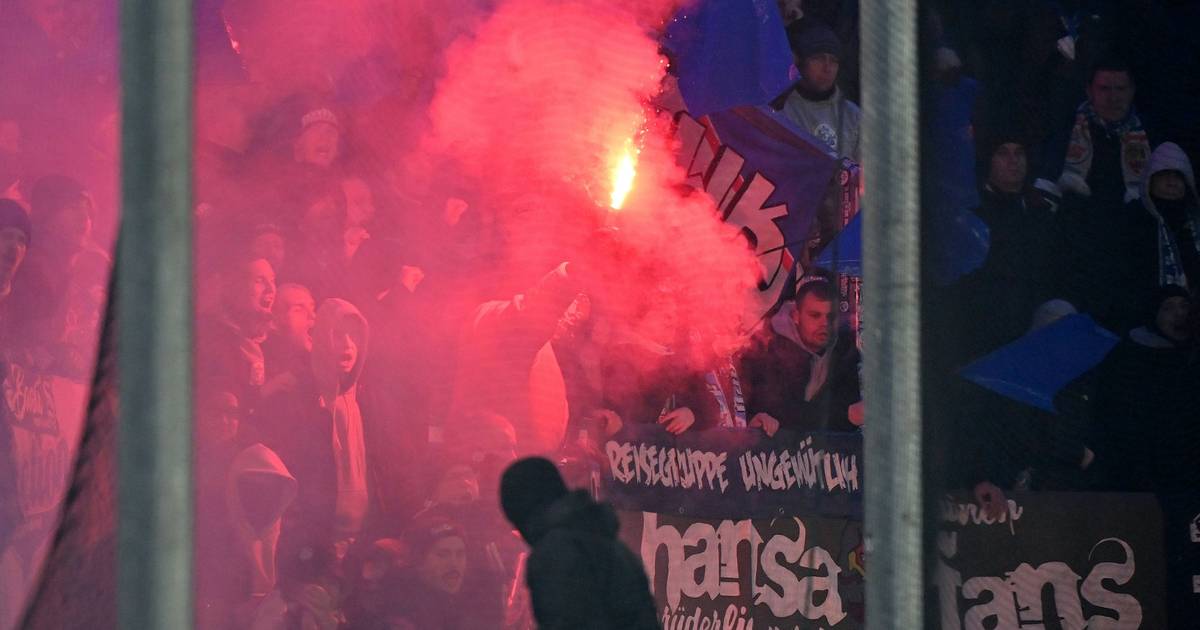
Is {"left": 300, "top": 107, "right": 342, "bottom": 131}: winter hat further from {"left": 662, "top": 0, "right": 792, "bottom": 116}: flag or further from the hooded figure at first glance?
{"left": 662, "top": 0, "right": 792, "bottom": 116}: flag

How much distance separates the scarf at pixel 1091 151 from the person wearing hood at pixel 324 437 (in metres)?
4.22

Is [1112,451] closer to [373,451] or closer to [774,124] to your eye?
[774,124]

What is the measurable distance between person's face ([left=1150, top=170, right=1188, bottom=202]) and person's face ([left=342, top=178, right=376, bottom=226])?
14.6 feet

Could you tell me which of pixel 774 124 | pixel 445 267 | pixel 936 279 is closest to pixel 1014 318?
pixel 936 279

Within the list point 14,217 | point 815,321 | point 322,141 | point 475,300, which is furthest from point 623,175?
point 14,217

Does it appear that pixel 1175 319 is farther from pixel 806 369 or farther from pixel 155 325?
pixel 155 325

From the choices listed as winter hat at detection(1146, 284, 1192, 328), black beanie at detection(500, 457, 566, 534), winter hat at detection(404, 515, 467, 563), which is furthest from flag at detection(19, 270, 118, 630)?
winter hat at detection(1146, 284, 1192, 328)

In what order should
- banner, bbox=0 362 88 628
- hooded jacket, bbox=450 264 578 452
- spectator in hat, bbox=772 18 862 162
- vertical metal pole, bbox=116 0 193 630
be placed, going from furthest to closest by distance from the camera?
banner, bbox=0 362 88 628 → hooded jacket, bbox=450 264 578 452 → spectator in hat, bbox=772 18 862 162 → vertical metal pole, bbox=116 0 193 630

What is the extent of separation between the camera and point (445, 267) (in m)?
7.63

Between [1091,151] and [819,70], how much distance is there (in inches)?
58.6

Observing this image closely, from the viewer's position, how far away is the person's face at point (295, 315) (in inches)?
305

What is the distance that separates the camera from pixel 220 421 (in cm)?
773

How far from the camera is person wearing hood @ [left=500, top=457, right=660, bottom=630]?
3617mm

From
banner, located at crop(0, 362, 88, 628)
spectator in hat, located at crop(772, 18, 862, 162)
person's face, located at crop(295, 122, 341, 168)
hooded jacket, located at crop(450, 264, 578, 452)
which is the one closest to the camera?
spectator in hat, located at crop(772, 18, 862, 162)
